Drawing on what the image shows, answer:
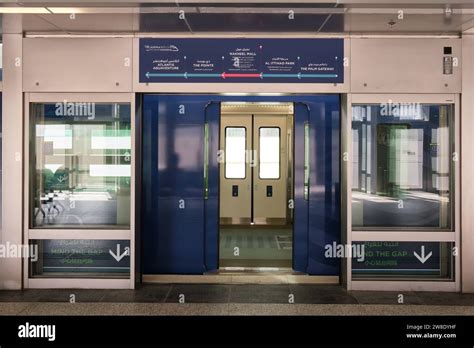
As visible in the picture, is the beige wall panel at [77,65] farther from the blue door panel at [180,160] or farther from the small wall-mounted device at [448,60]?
the small wall-mounted device at [448,60]

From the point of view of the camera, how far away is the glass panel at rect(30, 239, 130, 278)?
6.43 meters

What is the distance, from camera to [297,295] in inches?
238

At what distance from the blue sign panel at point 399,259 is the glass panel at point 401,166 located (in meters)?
0.27

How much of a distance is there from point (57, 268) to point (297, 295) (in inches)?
130

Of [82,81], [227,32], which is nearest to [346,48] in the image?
[227,32]

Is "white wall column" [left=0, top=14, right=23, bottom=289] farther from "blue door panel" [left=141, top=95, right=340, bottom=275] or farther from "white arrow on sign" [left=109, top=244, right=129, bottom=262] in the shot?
"blue door panel" [left=141, top=95, right=340, bottom=275]

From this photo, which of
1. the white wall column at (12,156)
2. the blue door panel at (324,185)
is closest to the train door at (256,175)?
the blue door panel at (324,185)

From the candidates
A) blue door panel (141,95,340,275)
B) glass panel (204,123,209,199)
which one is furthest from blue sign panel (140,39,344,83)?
glass panel (204,123,209,199)

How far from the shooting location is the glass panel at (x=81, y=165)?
6.43m

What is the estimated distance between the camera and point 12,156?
6223 millimetres

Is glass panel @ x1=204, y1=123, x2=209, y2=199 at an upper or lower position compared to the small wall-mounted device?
lower

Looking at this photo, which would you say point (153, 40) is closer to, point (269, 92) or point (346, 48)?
point (269, 92)

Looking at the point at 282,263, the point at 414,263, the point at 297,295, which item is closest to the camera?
the point at 297,295

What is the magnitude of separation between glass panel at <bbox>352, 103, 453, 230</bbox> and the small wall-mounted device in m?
0.49
